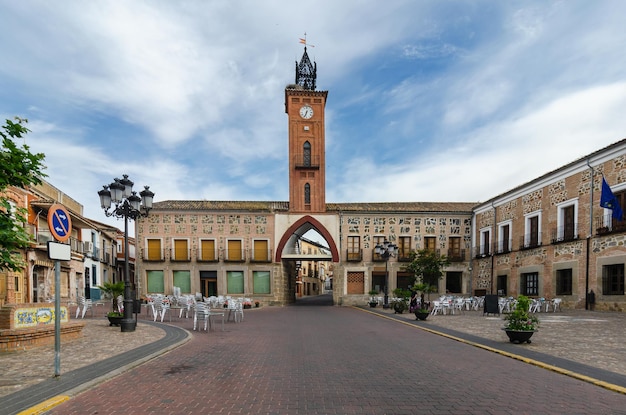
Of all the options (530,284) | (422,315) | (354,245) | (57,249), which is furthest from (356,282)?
(57,249)

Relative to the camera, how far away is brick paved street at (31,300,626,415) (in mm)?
4672

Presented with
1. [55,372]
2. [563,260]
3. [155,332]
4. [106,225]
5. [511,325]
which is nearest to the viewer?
[55,372]

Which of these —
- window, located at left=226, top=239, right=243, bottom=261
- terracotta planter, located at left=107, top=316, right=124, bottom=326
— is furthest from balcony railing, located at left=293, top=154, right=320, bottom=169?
terracotta planter, located at left=107, top=316, right=124, bottom=326

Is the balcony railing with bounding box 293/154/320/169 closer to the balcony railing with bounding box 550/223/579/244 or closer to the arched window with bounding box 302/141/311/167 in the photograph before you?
the arched window with bounding box 302/141/311/167

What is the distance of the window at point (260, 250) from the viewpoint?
2966 cm

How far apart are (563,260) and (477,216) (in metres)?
9.93

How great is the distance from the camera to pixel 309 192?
3044 cm

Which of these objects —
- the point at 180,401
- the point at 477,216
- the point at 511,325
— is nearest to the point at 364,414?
the point at 180,401

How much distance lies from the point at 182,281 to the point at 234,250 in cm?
440

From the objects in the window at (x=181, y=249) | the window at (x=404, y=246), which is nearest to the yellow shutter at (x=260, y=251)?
the window at (x=181, y=249)

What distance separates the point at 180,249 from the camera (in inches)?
1168

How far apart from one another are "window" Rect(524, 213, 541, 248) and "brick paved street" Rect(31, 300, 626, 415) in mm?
17621

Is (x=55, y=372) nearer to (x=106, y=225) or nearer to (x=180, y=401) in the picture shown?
(x=180, y=401)

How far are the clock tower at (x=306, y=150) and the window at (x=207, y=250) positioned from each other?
20.9 ft
